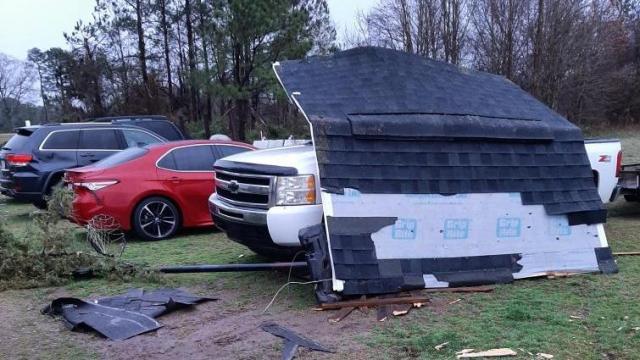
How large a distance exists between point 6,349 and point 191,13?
99.0ft

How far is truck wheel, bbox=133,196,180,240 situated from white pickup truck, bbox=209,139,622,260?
2.55 meters

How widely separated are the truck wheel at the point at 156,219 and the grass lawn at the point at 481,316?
5.71ft

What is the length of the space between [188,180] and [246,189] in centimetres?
340

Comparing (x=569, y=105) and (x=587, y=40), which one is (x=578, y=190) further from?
(x=569, y=105)

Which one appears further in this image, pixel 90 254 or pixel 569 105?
pixel 569 105

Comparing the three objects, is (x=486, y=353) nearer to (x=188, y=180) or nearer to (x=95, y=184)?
(x=188, y=180)

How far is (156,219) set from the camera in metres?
8.83

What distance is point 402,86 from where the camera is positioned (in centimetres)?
634

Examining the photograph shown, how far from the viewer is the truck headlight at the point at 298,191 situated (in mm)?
5477

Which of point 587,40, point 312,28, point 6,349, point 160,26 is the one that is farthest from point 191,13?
point 6,349

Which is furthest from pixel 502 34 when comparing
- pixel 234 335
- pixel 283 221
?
pixel 234 335

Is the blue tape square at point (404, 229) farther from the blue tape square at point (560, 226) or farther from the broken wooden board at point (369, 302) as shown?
the blue tape square at point (560, 226)

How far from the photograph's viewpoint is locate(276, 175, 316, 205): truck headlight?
18.0ft

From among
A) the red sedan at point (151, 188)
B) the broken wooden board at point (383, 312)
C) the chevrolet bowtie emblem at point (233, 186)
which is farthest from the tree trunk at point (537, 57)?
the broken wooden board at point (383, 312)
